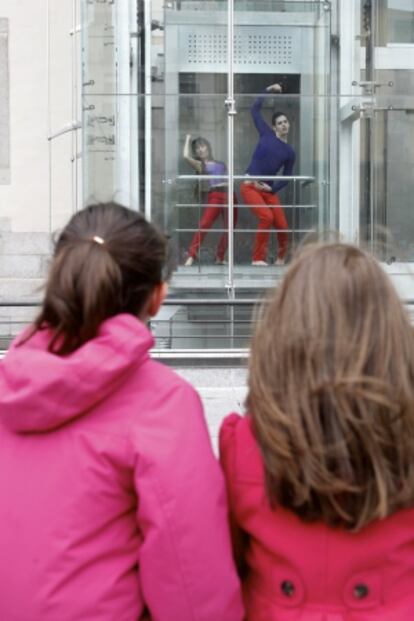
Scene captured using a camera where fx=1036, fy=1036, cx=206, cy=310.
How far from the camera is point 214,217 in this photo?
11.3 m

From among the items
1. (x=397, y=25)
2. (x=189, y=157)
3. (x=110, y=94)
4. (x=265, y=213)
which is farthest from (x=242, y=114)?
(x=397, y=25)

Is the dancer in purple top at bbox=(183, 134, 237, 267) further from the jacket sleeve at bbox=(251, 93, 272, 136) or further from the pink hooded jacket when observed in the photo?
the pink hooded jacket

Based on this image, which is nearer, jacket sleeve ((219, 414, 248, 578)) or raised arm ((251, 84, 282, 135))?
jacket sleeve ((219, 414, 248, 578))

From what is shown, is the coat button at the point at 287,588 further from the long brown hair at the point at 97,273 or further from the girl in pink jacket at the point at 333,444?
the long brown hair at the point at 97,273

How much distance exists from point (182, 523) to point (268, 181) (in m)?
9.63

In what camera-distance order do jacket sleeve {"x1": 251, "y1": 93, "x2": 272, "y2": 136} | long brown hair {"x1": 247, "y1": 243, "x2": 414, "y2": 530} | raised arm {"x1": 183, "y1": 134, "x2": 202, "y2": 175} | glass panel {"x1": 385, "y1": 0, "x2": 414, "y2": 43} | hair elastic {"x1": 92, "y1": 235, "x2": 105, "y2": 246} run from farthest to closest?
glass panel {"x1": 385, "y1": 0, "x2": 414, "y2": 43}
raised arm {"x1": 183, "y1": 134, "x2": 202, "y2": 175}
jacket sleeve {"x1": 251, "y1": 93, "x2": 272, "y2": 136}
hair elastic {"x1": 92, "y1": 235, "x2": 105, "y2": 246}
long brown hair {"x1": 247, "y1": 243, "x2": 414, "y2": 530}

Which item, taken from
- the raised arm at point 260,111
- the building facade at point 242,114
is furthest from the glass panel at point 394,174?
the raised arm at point 260,111

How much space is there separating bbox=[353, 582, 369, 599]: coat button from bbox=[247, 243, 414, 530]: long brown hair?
0.12 meters

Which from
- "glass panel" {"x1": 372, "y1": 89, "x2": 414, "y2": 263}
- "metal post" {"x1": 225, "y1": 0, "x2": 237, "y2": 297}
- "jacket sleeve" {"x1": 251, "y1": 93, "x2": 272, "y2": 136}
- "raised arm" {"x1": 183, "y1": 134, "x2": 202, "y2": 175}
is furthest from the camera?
"glass panel" {"x1": 372, "y1": 89, "x2": 414, "y2": 263}

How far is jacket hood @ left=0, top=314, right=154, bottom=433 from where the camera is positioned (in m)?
1.98

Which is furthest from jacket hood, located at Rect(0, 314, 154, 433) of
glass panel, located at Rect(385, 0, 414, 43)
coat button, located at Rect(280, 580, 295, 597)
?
glass panel, located at Rect(385, 0, 414, 43)

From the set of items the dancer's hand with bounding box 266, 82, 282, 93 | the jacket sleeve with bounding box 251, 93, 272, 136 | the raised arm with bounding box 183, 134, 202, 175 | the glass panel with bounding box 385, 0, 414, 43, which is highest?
the glass panel with bounding box 385, 0, 414, 43

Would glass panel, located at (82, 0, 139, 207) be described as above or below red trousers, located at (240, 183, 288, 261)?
above

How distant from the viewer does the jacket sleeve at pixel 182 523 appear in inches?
76.0
